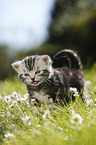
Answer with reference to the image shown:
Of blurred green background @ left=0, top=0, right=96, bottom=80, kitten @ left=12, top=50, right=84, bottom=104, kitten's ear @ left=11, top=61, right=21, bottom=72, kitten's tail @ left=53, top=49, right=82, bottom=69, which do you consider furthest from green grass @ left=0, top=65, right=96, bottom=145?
blurred green background @ left=0, top=0, right=96, bottom=80

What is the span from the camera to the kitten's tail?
2994 mm

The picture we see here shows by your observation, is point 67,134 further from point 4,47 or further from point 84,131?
point 4,47

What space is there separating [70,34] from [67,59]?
6.63 meters

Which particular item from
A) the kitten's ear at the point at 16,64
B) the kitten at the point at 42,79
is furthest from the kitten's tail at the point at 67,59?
the kitten's ear at the point at 16,64

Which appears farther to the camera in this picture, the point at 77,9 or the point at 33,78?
the point at 77,9

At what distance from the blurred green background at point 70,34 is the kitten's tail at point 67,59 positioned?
2418 mm

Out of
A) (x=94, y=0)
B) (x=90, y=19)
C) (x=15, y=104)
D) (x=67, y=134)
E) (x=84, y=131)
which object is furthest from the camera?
(x=94, y=0)

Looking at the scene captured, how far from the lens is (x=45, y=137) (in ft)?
5.64

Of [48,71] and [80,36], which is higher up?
[80,36]

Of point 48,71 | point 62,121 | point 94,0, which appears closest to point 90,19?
point 94,0

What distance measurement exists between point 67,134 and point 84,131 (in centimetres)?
24

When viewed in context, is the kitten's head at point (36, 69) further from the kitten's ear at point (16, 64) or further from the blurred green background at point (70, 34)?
the blurred green background at point (70, 34)

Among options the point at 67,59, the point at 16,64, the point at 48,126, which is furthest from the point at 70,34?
the point at 48,126

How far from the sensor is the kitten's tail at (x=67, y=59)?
299 centimetres
